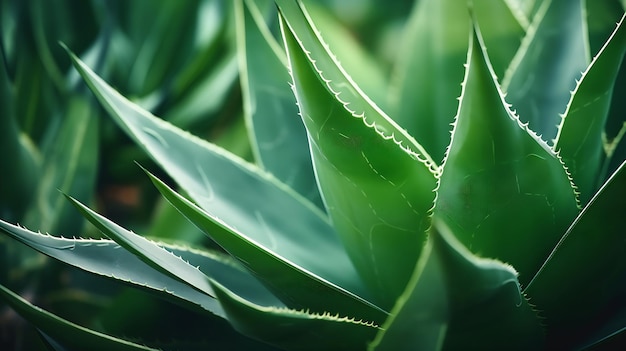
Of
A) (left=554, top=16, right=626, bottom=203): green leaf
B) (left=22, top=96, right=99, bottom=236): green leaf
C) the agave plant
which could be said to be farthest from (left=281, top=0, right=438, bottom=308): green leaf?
(left=22, top=96, right=99, bottom=236): green leaf

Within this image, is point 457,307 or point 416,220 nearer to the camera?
point 457,307

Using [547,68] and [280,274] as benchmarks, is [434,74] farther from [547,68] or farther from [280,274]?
[280,274]

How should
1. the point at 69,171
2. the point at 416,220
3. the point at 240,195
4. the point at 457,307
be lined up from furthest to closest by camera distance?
1. the point at 69,171
2. the point at 240,195
3. the point at 416,220
4. the point at 457,307

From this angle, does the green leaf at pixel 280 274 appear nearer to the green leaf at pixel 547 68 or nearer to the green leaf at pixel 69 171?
the green leaf at pixel 547 68

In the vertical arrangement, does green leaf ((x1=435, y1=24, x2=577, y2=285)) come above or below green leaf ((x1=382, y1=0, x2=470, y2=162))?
below

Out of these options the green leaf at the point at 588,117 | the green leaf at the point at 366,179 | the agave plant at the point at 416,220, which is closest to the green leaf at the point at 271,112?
the agave plant at the point at 416,220

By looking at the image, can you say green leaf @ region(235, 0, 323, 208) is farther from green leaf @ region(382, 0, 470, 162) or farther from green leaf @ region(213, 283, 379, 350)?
green leaf @ region(213, 283, 379, 350)

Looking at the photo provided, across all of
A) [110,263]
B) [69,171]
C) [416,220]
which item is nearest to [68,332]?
[110,263]
